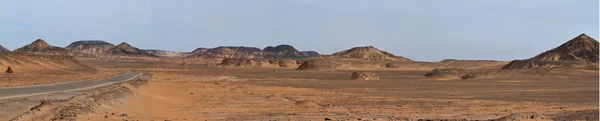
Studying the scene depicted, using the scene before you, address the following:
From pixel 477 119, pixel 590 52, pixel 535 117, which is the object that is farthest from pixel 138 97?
pixel 590 52

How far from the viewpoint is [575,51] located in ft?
361

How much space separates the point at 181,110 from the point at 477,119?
27.2 feet

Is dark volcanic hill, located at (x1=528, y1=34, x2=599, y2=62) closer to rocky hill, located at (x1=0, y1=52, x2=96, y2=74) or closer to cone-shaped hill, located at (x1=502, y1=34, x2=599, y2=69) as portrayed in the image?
cone-shaped hill, located at (x1=502, y1=34, x2=599, y2=69)

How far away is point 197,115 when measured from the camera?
15.8 meters

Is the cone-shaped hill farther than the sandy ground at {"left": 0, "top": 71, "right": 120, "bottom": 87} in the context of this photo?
Yes

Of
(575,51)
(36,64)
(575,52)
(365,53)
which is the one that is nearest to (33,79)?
(36,64)

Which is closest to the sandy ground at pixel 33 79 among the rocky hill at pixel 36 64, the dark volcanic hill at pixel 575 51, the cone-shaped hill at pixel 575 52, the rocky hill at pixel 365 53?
the rocky hill at pixel 36 64

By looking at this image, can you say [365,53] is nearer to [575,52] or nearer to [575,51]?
[575,51]

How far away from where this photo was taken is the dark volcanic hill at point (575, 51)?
105 m

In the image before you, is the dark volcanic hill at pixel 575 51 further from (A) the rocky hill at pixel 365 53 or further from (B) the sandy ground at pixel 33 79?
(B) the sandy ground at pixel 33 79

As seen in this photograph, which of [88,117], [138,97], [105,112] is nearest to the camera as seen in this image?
[88,117]

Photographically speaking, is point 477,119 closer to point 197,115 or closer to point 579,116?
point 579,116

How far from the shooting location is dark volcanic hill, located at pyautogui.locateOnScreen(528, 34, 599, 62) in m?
105

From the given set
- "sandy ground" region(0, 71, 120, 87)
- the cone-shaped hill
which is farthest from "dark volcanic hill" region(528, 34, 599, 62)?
"sandy ground" region(0, 71, 120, 87)
